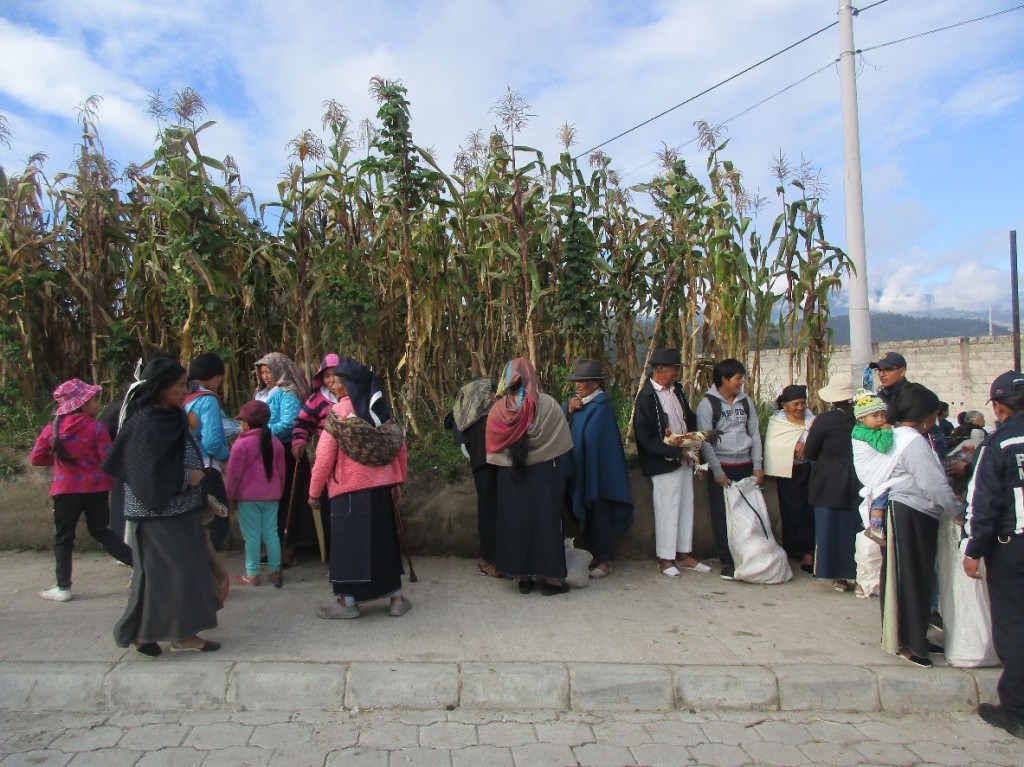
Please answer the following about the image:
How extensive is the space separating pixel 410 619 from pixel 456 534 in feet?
4.90

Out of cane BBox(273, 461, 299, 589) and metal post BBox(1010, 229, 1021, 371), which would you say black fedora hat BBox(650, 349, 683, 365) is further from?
metal post BBox(1010, 229, 1021, 371)

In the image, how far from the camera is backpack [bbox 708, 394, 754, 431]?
5.99 meters

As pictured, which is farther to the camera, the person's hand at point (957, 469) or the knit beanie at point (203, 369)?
the knit beanie at point (203, 369)

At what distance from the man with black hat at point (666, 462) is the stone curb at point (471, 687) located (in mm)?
1877

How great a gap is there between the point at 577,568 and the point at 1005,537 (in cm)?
274

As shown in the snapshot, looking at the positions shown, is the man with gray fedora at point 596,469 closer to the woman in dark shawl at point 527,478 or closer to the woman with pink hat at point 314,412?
the woman in dark shawl at point 527,478

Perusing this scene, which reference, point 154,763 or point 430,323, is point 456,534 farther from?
point 154,763

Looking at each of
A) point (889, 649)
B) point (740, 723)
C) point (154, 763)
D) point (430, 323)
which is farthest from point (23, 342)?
point (889, 649)

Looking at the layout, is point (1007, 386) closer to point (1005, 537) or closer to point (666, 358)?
point (1005, 537)

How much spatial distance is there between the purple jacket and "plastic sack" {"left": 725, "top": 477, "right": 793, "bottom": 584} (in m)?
3.44

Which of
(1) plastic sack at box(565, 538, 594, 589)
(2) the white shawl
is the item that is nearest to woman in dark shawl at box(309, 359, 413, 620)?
(1) plastic sack at box(565, 538, 594, 589)

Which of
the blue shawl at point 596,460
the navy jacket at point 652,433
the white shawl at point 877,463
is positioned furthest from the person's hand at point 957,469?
the blue shawl at point 596,460

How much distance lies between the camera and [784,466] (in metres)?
6.10

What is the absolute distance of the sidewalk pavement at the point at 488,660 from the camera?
3.95 metres
